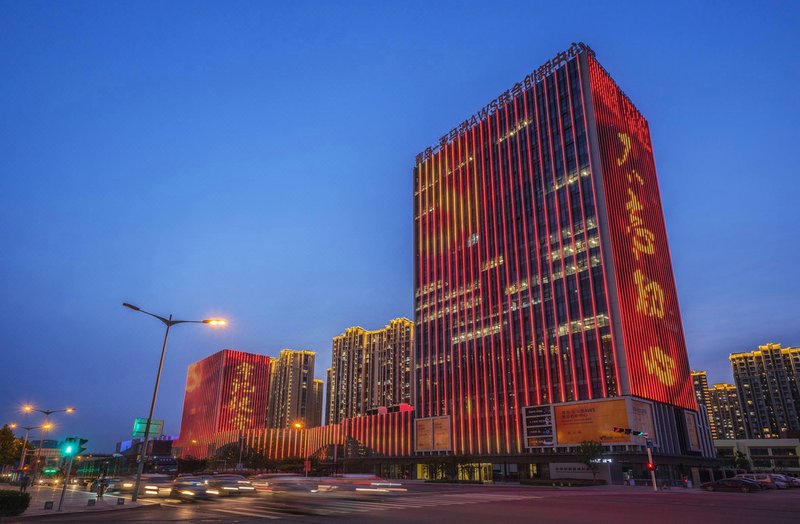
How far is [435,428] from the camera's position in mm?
94062

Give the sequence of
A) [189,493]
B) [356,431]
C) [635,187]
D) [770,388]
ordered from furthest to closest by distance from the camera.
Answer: [770,388]
[356,431]
[635,187]
[189,493]

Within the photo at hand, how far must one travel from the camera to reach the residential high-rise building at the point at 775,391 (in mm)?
187375

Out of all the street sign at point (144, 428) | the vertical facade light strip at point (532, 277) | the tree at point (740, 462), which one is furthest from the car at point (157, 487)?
the tree at point (740, 462)

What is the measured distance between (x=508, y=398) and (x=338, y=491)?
180 feet

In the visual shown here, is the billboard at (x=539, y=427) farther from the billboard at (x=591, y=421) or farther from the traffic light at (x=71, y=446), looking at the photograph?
the traffic light at (x=71, y=446)

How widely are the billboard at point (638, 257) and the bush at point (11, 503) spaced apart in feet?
218

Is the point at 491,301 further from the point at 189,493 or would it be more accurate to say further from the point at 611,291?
the point at 189,493

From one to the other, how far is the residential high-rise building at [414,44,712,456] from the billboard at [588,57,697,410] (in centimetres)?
35

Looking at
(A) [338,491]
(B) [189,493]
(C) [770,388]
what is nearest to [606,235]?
(A) [338,491]

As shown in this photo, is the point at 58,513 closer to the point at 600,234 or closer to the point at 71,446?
the point at 71,446

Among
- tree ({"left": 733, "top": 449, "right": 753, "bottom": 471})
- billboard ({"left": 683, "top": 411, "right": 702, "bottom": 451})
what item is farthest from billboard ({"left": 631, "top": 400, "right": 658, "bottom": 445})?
tree ({"left": 733, "top": 449, "right": 753, "bottom": 471})

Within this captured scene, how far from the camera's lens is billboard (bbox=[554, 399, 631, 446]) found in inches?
2569

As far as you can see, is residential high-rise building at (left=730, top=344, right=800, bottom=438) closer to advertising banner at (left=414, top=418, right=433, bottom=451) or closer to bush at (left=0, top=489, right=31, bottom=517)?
advertising banner at (left=414, top=418, right=433, bottom=451)

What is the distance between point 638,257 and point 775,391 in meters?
162
